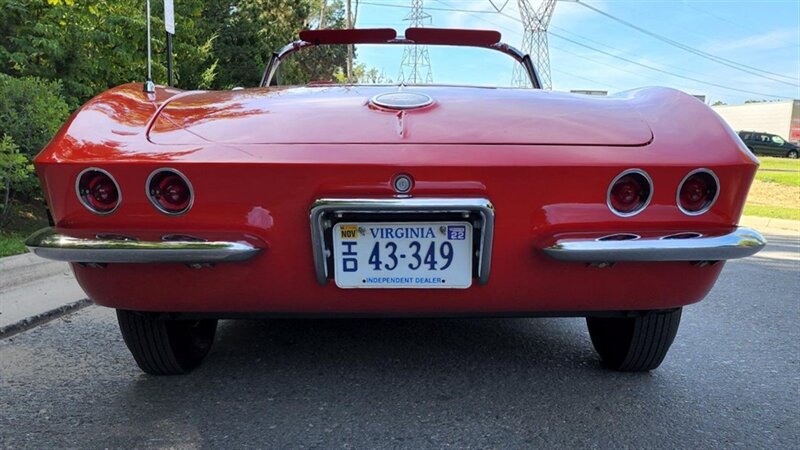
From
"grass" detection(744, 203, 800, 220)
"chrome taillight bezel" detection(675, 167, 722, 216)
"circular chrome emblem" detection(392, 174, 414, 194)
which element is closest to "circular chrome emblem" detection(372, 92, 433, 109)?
"circular chrome emblem" detection(392, 174, 414, 194)

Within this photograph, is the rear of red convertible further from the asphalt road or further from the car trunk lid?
the asphalt road

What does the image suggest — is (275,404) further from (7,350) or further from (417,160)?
(7,350)

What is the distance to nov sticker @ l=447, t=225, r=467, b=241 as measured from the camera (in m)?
1.88

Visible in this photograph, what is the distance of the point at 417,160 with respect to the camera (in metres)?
1.86

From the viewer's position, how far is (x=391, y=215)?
188cm

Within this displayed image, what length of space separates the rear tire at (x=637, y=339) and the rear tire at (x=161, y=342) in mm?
1716

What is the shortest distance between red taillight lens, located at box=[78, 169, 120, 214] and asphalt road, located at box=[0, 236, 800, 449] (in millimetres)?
734

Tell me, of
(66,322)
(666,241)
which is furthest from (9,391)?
(666,241)

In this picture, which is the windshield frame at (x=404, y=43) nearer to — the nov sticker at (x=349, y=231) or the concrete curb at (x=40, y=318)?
the concrete curb at (x=40, y=318)

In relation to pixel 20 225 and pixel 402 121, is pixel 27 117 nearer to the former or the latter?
pixel 20 225

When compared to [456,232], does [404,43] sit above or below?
above

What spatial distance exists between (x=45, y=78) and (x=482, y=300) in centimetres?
673

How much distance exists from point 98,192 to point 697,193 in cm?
187

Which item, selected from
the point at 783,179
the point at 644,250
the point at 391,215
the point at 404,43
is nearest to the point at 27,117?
the point at 404,43
